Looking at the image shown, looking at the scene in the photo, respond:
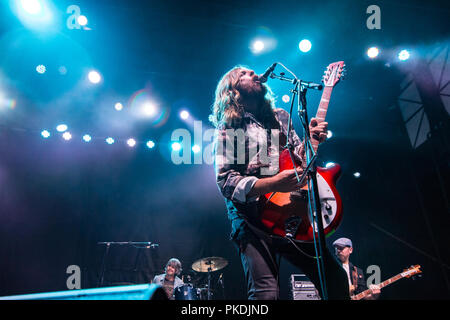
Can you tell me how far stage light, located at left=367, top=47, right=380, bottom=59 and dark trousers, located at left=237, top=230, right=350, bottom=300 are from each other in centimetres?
585

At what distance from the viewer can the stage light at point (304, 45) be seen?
6.19 meters

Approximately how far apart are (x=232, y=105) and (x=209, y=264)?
5.20m

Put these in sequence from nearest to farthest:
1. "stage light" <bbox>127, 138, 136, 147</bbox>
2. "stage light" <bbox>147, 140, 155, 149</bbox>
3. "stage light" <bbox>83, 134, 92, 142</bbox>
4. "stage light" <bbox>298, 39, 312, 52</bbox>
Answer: "stage light" <bbox>298, 39, 312, 52</bbox>, "stage light" <bbox>83, 134, 92, 142</bbox>, "stage light" <bbox>127, 138, 136, 147</bbox>, "stage light" <bbox>147, 140, 155, 149</bbox>

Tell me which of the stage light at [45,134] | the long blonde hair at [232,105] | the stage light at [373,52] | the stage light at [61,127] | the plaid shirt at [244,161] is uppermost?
the stage light at [373,52]

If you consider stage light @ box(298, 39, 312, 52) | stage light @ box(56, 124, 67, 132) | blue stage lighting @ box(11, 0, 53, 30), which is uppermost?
blue stage lighting @ box(11, 0, 53, 30)

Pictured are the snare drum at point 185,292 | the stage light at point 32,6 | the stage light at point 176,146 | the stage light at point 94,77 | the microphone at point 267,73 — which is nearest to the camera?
the microphone at point 267,73

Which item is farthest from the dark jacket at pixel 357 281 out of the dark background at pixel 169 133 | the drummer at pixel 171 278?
the drummer at pixel 171 278

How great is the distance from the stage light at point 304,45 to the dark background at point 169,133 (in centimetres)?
11

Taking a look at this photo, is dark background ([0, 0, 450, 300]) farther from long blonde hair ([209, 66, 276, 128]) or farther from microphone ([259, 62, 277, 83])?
microphone ([259, 62, 277, 83])

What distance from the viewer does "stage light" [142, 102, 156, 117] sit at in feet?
25.5

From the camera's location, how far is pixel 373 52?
6.38m

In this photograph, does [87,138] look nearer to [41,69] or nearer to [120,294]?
[41,69]

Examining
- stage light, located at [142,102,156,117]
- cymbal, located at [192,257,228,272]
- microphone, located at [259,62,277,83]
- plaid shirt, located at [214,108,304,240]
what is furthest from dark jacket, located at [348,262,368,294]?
stage light, located at [142,102,156,117]

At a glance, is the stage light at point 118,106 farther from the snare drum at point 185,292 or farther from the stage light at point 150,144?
the snare drum at point 185,292
